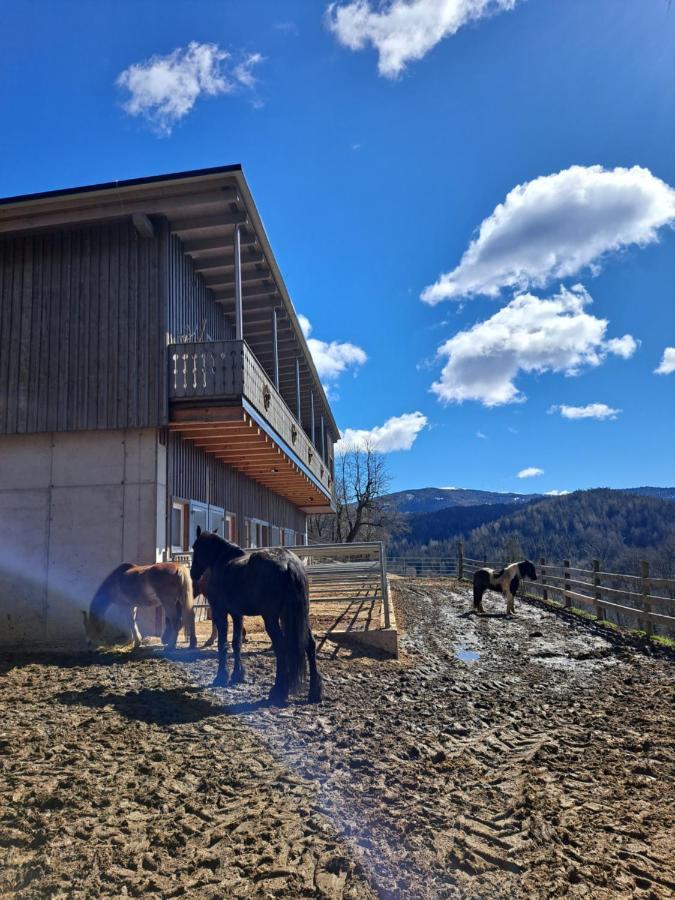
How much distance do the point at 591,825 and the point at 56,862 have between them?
117 inches

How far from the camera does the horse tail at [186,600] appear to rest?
9625 mm

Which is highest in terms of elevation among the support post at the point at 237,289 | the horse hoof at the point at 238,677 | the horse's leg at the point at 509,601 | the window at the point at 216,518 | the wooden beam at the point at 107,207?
the wooden beam at the point at 107,207

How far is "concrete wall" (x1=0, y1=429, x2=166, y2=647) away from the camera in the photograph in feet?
38.8

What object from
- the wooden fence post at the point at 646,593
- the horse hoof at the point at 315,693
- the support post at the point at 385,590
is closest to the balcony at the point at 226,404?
the support post at the point at 385,590

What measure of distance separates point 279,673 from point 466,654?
4913 mm

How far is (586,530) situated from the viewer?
150 metres

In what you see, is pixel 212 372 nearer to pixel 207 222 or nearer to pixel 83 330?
pixel 83 330

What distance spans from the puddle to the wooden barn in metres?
5.87

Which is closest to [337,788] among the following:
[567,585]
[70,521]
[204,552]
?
[204,552]

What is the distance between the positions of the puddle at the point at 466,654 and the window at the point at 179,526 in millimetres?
6167

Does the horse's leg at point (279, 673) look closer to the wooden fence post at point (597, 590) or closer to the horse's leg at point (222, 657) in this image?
the horse's leg at point (222, 657)

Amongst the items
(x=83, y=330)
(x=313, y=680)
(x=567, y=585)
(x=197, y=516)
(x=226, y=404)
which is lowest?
(x=567, y=585)

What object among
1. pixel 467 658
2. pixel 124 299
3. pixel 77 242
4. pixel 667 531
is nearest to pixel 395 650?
pixel 467 658

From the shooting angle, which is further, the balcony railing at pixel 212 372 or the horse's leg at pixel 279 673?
the balcony railing at pixel 212 372
